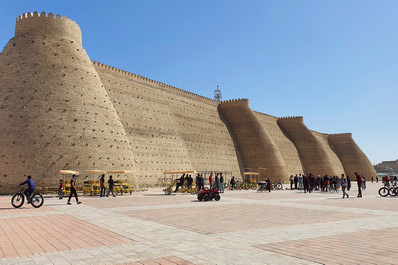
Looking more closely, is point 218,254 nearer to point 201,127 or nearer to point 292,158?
point 201,127

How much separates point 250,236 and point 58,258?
3573 mm

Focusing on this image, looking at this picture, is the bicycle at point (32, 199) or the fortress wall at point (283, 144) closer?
the bicycle at point (32, 199)

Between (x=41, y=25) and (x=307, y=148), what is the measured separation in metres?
49.5

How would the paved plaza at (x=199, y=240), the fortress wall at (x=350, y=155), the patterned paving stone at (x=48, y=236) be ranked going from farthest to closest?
the fortress wall at (x=350, y=155) → the patterned paving stone at (x=48, y=236) → the paved plaza at (x=199, y=240)

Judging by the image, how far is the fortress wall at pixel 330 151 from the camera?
218ft

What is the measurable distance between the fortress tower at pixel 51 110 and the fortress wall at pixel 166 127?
260 inches

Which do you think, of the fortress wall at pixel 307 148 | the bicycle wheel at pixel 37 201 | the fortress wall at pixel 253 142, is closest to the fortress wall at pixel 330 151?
the fortress wall at pixel 307 148

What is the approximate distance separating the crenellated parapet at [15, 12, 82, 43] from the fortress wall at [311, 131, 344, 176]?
54.3 m

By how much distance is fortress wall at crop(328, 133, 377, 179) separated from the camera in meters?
68.6

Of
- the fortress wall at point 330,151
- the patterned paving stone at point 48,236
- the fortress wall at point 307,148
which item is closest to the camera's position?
the patterned paving stone at point 48,236

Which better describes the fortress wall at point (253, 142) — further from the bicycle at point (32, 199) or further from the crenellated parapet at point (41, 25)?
the bicycle at point (32, 199)

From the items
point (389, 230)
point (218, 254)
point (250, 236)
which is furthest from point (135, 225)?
point (389, 230)

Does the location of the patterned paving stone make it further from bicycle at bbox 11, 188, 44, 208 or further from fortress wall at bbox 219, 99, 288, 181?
fortress wall at bbox 219, 99, 288, 181

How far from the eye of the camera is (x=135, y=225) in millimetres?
8008
